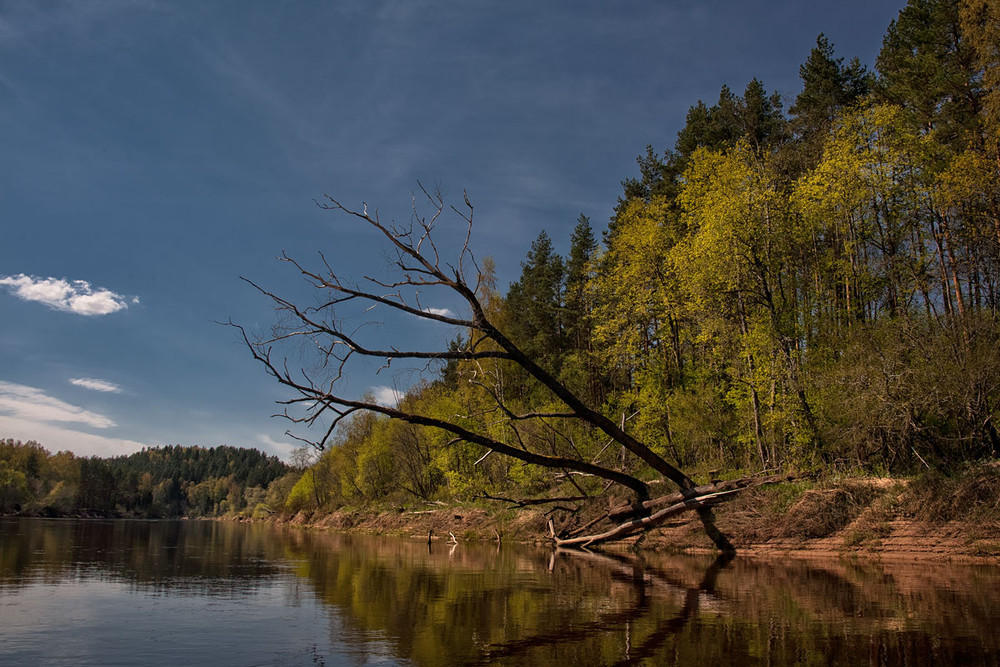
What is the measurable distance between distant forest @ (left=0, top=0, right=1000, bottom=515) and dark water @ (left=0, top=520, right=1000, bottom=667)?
15.0 feet

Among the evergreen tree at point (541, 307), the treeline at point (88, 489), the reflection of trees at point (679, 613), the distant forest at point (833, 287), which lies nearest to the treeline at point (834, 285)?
the distant forest at point (833, 287)

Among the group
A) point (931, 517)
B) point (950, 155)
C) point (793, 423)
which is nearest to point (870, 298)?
point (950, 155)

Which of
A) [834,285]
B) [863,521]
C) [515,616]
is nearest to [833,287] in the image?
[834,285]

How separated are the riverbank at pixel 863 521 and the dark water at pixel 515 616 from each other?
50.2 inches

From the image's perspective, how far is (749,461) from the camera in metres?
24.8

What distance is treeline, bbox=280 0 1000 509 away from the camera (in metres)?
17.3

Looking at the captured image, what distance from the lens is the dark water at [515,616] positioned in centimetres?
616

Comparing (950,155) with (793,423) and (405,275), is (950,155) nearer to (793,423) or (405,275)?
(793,423)

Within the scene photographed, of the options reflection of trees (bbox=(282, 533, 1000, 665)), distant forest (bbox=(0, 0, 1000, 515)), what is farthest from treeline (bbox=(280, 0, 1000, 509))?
reflection of trees (bbox=(282, 533, 1000, 665))

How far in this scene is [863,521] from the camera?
55.3 ft

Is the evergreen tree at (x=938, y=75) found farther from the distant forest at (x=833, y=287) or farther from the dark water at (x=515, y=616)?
the dark water at (x=515, y=616)

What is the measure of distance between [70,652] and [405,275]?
817cm

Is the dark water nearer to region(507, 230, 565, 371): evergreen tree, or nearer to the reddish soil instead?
the reddish soil

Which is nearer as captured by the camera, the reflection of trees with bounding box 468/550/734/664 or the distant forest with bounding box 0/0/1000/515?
the reflection of trees with bounding box 468/550/734/664
